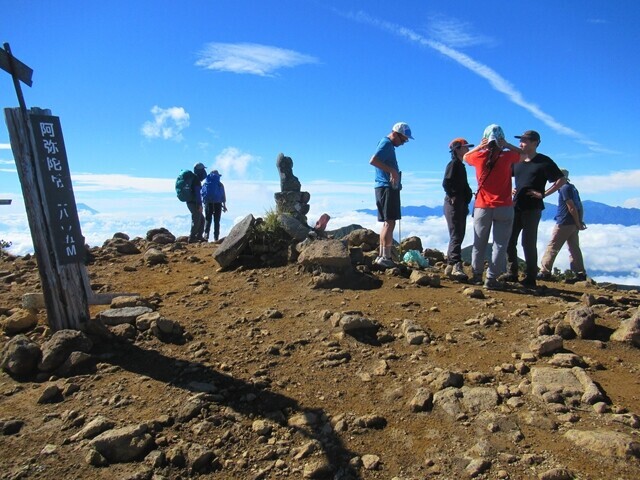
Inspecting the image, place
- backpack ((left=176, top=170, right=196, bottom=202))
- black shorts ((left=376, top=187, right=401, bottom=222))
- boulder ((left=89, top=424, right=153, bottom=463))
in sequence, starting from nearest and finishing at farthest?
1. boulder ((left=89, top=424, right=153, bottom=463))
2. black shorts ((left=376, top=187, right=401, bottom=222))
3. backpack ((left=176, top=170, right=196, bottom=202))

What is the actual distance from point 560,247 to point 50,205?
340 inches

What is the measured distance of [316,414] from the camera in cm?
423

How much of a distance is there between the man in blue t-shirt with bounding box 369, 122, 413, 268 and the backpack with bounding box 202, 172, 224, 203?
6.86m

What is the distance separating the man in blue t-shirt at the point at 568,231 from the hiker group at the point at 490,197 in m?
1.52

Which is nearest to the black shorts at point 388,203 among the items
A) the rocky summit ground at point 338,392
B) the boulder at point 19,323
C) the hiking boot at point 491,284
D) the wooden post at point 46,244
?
the rocky summit ground at point 338,392

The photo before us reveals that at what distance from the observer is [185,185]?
12836 mm

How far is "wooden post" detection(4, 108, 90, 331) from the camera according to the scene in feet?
17.3

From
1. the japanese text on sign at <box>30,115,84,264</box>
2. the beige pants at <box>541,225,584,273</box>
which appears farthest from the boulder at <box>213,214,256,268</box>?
the beige pants at <box>541,225,584,273</box>

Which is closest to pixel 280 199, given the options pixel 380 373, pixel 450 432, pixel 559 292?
pixel 559 292

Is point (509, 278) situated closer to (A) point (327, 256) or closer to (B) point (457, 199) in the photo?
(B) point (457, 199)

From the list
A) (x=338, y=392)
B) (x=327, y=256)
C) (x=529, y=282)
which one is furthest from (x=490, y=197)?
(x=338, y=392)

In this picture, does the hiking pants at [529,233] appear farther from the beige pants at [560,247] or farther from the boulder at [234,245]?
the boulder at [234,245]

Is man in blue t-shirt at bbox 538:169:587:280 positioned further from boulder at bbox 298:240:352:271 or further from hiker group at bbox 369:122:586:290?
boulder at bbox 298:240:352:271

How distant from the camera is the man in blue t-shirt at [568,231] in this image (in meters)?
8.91
